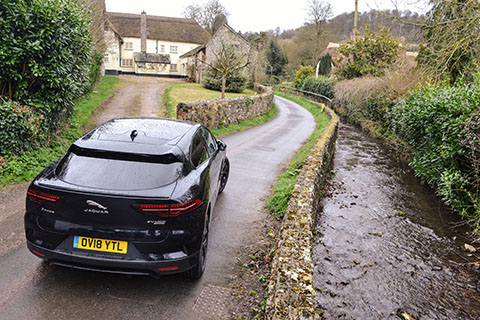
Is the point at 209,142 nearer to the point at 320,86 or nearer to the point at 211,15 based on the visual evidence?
the point at 320,86

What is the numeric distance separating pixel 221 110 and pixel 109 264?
1354 centimetres

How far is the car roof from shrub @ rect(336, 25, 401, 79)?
23162 mm

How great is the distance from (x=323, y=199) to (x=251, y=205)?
2311mm

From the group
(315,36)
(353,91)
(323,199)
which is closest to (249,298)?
(323,199)

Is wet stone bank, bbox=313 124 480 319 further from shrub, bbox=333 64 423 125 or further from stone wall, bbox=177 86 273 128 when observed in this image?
shrub, bbox=333 64 423 125

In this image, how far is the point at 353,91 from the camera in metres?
23.3

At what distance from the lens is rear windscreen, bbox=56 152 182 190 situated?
3.66m

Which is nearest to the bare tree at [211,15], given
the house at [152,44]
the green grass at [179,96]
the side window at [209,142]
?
the house at [152,44]

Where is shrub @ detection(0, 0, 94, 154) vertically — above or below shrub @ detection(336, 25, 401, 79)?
below

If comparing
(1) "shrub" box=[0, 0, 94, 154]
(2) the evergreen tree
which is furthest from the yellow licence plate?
(2) the evergreen tree

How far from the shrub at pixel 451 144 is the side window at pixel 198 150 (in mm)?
5293

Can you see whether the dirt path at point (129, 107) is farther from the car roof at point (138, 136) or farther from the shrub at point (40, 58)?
the car roof at point (138, 136)

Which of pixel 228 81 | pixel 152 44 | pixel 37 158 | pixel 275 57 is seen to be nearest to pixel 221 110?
pixel 37 158

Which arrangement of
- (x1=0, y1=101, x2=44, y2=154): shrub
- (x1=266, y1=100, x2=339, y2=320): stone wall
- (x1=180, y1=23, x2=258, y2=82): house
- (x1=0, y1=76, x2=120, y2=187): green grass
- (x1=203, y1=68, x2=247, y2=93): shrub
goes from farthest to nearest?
1. (x1=180, y1=23, x2=258, y2=82): house
2. (x1=203, y1=68, x2=247, y2=93): shrub
3. (x1=0, y1=101, x2=44, y2=154): shrub
4. (x1=0, y1=76, x2=120, y2=187): green grass
5. (x1=266, y1=100, x2=339, y2=320): stone wall
